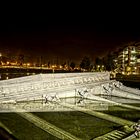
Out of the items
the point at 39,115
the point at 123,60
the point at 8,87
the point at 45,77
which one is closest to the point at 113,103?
the point at 45,77

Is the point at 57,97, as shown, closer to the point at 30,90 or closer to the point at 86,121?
the point at 30,90

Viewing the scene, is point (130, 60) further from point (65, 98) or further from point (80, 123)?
point (80, 123)

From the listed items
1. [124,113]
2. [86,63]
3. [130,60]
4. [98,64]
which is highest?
[130,60]

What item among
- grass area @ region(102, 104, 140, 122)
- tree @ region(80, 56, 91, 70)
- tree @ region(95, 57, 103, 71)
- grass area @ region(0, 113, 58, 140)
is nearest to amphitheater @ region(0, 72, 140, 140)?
grass area @ region(0, 113, 58, 140)

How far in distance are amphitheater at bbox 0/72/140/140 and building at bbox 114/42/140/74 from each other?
336 ft

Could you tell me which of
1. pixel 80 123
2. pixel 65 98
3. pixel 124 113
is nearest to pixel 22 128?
pixel 80 123

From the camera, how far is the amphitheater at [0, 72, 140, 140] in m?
16.4

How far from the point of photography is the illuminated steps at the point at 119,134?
47.5 ft

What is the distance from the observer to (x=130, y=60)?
5413 inches

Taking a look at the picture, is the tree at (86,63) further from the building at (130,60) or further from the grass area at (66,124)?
the grass area at (66,124)

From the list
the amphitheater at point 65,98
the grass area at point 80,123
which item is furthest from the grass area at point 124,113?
the grass area at point 80,123

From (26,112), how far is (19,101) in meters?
1.35

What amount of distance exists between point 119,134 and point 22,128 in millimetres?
5691

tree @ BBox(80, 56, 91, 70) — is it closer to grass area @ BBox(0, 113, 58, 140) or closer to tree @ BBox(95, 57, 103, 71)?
tree @ BBox(95, 57, 103, 71)
